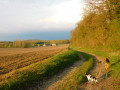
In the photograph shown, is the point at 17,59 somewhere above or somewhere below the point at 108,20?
below

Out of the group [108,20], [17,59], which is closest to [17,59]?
[17,59]

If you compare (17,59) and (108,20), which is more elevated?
(108,20)

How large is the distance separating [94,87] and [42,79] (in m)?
3.40

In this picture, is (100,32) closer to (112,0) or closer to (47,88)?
(112,0)

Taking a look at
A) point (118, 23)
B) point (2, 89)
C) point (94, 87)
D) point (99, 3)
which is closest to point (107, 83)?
point (94, 87)

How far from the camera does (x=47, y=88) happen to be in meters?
5.77

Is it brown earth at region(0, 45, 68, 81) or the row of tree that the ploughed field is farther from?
the row of tree

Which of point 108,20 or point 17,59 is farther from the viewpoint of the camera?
point 108,20

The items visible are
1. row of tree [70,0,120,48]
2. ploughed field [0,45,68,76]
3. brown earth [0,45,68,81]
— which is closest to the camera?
brown earth [0,45,68,81]

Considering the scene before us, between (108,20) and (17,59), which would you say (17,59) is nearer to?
(17,59)

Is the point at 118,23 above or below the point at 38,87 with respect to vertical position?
above

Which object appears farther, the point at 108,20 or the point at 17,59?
the point at 108,20

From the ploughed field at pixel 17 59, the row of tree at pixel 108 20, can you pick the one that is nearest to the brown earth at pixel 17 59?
the ploughed field at pixel 17 59

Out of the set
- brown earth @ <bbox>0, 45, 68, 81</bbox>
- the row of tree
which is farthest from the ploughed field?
the row of tree
